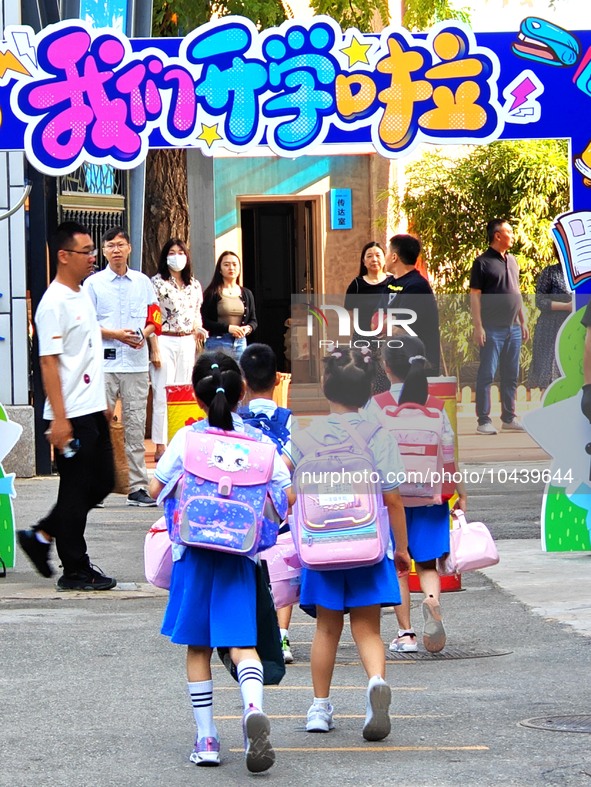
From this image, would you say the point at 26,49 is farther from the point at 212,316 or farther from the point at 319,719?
the point at 319,719

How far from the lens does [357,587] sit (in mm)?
6066

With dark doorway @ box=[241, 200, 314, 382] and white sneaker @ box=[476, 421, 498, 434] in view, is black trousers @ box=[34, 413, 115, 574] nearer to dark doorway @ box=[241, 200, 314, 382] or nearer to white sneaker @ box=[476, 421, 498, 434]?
white sneaker @ box=[476, 421, 498, 434]

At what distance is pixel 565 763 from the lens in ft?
17.9

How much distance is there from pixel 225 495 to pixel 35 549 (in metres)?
3.56

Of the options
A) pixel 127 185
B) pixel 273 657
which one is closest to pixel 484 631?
pixel 273 657

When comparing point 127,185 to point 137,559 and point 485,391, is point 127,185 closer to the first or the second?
point 485,391

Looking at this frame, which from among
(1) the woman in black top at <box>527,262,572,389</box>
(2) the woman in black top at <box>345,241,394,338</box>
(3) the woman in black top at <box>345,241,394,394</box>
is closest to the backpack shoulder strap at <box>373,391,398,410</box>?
(1) the woman in black top at <box>527,262,572,389</box>

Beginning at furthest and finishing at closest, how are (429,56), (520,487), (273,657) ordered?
(520,487), (429,56), (273,657)

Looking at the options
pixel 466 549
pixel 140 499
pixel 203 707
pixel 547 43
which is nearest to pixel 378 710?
pixel 203 707

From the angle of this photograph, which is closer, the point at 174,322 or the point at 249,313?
the point at 174,322

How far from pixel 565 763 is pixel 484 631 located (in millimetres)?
2661

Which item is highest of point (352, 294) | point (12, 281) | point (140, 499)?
point (12, 281)

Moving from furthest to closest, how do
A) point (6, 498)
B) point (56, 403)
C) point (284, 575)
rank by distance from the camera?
point (6, 498), point (56, 403), point (284, 575)

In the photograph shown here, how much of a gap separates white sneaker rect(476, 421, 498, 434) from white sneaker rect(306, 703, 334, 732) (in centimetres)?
870
